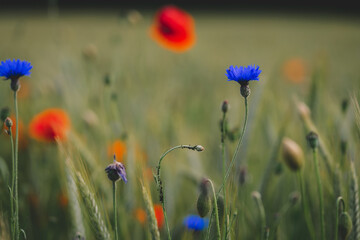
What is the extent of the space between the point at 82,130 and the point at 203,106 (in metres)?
0.40

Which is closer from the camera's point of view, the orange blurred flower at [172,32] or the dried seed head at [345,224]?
the dried seed head at [345,224]

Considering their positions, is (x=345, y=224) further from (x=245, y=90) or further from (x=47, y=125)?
(x=47, y=125)

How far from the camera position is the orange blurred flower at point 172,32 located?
2.89ft

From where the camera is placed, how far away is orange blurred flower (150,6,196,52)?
880mm

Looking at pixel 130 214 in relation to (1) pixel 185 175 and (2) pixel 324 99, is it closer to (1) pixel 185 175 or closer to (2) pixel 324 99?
(1) pixel 185 175

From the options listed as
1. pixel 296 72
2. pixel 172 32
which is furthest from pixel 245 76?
pixel 296 72

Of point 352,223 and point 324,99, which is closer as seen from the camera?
point 352,223

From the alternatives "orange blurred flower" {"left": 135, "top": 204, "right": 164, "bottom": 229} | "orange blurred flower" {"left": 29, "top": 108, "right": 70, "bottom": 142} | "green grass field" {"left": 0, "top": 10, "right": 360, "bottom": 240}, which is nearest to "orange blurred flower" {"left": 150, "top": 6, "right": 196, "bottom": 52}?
"green grass field" {"left": 0, "top": 10, "right": 360, "bottom": 240}

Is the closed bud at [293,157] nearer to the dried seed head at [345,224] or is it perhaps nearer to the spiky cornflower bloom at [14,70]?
the dried seed head at [345,224]

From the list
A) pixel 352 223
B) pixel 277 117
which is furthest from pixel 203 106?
pixel 352 223

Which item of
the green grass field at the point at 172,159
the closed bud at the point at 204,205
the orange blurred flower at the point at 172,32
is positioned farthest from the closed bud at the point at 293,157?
the orange blurred flower at the point at 172,32

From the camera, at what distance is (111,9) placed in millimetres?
8047

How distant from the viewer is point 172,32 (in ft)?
2.95

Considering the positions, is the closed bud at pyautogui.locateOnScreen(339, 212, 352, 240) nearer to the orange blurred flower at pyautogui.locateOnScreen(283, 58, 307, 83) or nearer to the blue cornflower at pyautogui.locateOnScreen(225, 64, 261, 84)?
the blue cornflower at pyautogui.locateOnScreen(225, 64, 261, 84)
